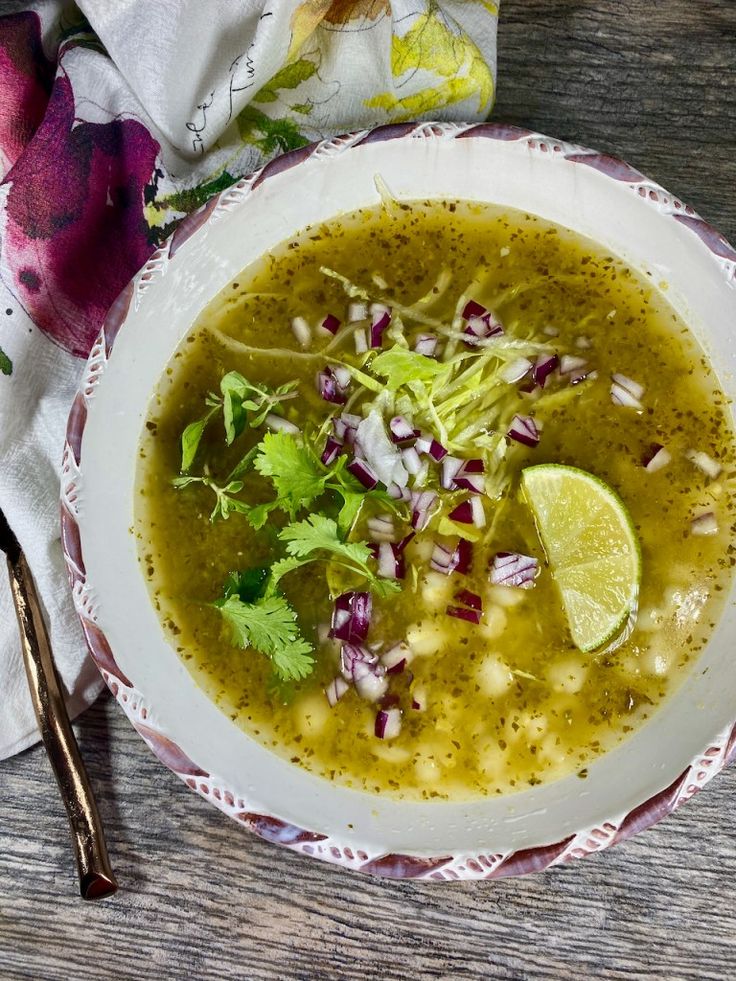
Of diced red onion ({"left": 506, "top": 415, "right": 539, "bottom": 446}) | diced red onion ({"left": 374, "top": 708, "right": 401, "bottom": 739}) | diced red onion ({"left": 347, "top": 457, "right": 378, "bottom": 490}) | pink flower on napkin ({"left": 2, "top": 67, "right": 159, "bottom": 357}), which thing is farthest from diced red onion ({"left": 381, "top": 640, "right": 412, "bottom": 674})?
pink flower on napkin ({"left": 2, "top": 67, "right": 159, "bottom": 357})

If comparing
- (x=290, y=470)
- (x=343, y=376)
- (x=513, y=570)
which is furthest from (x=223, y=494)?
(x=513, y=570)

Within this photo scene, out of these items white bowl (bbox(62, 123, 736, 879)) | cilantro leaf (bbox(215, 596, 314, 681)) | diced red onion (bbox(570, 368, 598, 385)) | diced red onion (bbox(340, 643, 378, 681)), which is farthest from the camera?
diced red onion (bbox(570, 368, 598, 385))

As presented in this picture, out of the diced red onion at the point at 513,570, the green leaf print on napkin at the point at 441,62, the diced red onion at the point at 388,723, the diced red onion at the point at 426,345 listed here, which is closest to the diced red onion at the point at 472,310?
the diced red onion at the point at 426,345

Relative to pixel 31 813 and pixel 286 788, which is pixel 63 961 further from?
pixel 286 788

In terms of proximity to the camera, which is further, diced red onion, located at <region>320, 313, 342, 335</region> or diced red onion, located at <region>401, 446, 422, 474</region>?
diced red onion, located at <region>320, 313, 342, 335</region>

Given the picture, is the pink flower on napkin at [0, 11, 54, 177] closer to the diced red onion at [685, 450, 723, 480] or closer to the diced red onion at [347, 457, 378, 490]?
the diced red onion at [347, 457, 378, 490]

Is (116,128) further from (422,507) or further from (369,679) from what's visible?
(369,679)
